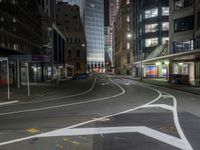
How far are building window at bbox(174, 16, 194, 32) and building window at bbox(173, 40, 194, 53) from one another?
90.0 inches

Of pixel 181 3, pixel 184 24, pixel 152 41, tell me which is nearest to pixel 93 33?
pixel 152 41

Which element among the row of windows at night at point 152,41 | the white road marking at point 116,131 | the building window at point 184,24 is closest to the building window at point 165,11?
the row of windows at night at point 152,41

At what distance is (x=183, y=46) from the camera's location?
4138cm

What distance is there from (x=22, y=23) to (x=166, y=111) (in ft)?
99.5

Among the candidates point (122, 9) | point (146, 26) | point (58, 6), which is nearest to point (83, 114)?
point (146, 26)

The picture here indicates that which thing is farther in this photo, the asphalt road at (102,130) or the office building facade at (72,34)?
the office building facade at (72,34)

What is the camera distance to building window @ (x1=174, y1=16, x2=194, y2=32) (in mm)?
41828

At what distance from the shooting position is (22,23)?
37594mm

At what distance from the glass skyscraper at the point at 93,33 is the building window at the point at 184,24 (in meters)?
128

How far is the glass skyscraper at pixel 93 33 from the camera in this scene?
6865 inches

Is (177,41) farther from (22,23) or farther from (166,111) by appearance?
(166,111)

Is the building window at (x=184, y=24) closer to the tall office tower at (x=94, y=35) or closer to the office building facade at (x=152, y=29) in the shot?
the office building facade at (x=152, y=29)

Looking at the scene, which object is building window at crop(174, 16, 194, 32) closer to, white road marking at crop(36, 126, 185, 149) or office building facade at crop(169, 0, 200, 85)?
office building facade at crop(169, 0, 200, 85)

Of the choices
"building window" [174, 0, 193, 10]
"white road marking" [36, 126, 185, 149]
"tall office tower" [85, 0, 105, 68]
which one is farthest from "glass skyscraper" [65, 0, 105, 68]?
"white road marking" [36, 126, 185, 149]
